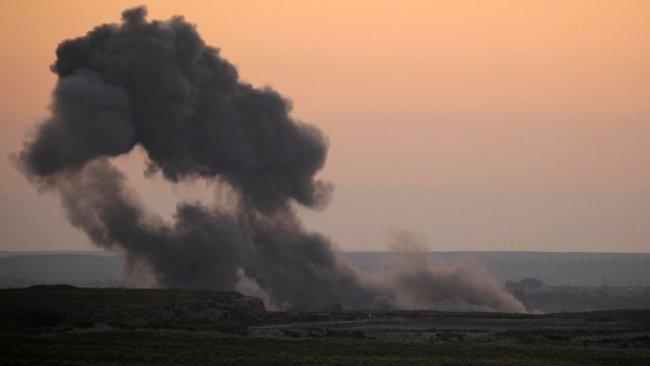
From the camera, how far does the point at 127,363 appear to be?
91812 millimetres

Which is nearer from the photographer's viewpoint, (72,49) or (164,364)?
(164,364)

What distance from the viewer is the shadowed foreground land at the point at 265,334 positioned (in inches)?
3708

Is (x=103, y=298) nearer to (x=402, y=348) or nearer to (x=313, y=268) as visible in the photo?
(x=402, y=348)

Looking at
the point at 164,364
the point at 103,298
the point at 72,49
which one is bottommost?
the point at 164,364

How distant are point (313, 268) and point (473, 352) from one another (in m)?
74.2

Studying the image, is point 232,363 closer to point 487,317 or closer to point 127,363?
point 127,363

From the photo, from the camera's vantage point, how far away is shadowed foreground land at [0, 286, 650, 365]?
309 ft

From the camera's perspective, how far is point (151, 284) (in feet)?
A: 539

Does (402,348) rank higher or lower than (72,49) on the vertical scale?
lower

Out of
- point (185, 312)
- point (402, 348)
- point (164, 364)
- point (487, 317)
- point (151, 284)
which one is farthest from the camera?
point (151, 284)

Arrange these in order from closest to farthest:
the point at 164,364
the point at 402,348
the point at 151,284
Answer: the point at 164,364 → the point at 402,348 → the point at 151,284

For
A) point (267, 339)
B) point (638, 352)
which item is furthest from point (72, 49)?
point (638, 352)

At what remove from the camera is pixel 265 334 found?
108 m

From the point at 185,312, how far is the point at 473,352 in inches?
1279
